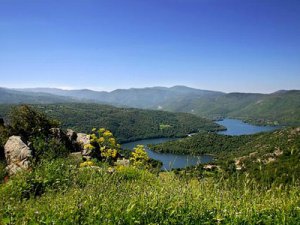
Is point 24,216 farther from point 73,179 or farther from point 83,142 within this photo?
point 83,142

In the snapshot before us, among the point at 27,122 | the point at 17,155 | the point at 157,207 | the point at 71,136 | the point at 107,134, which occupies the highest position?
the point at 107,134

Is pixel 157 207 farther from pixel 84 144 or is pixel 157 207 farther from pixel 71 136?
pixel 71 136

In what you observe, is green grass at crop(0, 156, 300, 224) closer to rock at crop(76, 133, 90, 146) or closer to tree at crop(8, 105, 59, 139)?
tree at crop(8, 105, 59, 139)

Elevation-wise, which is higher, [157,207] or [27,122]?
[27,122]

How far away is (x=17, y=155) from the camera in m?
13.0

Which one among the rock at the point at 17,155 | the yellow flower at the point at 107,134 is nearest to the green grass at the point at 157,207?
the rock at the point at 17,155

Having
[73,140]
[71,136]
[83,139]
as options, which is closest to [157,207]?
[73,140]

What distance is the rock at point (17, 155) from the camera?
12.0 metres

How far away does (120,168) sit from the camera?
11.7m

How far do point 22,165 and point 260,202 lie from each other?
29.8 feet

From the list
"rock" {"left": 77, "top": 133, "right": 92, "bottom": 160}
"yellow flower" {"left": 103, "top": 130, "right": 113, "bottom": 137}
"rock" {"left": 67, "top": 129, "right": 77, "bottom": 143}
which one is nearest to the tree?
→ "rock" {"left": 67, "top": 129, "right": 77, "bottom": 143}

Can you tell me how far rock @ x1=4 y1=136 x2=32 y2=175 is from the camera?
12.0 meters

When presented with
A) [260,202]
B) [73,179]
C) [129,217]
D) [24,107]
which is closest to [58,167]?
[73,179]

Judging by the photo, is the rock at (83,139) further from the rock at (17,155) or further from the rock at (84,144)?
the rock at (17,155)
